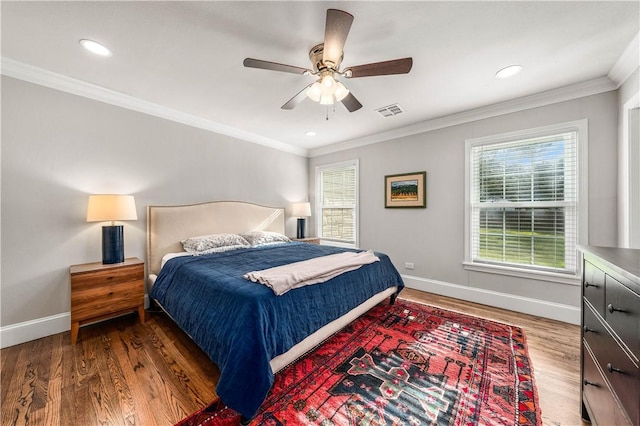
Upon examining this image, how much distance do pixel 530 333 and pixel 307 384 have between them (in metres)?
2.27

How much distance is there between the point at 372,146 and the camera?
14.2 feet

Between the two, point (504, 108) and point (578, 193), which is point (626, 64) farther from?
point (578, 193)

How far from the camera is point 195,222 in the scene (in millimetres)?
3438

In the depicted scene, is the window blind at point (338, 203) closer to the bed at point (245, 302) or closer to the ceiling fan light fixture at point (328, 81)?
the bed at point (245, 302)

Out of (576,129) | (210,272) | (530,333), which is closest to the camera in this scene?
(210,272)

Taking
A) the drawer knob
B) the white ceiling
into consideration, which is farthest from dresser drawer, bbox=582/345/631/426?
the white ceiling

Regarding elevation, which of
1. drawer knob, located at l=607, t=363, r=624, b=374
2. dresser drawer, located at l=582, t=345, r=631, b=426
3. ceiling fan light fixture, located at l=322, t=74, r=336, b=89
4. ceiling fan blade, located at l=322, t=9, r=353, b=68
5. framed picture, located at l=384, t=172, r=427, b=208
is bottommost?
dresser drawer, located at l=582, t=345, r=631, b=426

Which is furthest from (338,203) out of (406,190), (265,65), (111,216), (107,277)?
(107,277)

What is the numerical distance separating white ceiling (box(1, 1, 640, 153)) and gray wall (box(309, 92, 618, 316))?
35 centimetres

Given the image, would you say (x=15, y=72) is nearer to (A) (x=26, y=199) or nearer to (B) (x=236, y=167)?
(A) (x=26, y=199)

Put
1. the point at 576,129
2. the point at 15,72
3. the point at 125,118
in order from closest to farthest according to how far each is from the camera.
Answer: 1. the point at 15,72
2. the point at 576,129
3. the point at 125,118

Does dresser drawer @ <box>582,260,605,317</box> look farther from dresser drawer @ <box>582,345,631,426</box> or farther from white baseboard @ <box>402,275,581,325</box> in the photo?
white baseboard @ <box>402,275,581,325</box>

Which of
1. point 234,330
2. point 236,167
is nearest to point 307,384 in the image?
point 234,330

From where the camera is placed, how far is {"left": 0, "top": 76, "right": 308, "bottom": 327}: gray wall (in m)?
2.27
